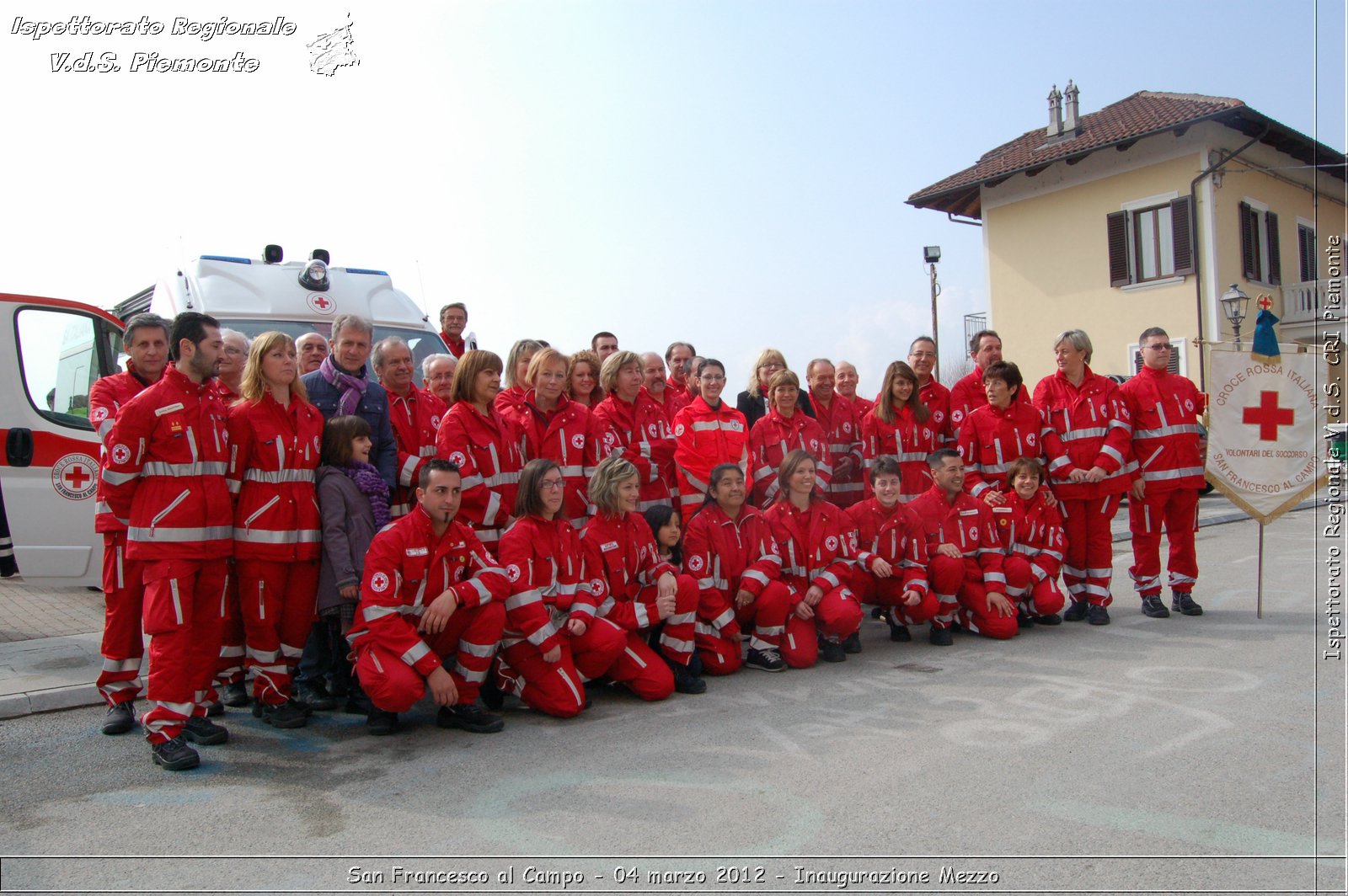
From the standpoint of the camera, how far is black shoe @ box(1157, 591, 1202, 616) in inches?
290

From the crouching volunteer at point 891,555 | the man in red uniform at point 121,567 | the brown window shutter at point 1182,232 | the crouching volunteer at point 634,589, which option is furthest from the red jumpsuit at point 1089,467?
the brown window shutter at point 1182,232

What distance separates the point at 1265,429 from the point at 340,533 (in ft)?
23.0

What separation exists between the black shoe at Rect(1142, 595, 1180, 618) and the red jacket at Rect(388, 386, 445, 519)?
5592 millimetres

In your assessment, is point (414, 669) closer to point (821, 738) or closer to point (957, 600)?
point (821, 738)

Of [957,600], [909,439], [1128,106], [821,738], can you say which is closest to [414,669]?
[821,738]

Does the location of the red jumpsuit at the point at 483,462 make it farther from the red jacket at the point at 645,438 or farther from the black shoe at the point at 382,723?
the black shoe at the point at 382,723

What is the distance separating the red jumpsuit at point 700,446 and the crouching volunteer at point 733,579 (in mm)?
552

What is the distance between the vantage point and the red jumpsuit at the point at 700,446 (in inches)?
278

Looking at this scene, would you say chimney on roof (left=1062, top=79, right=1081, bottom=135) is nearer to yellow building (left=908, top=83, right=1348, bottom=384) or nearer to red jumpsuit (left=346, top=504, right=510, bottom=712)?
yellow building (left=908, top=83, right=1348, bottom=384)

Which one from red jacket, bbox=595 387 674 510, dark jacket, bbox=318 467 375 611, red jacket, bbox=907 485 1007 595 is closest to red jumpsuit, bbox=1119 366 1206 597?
red jacket, bbox=907 485 1007 595

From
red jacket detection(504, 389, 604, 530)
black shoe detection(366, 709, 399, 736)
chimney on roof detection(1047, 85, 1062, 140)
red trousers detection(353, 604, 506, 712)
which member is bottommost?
black shoe detection(366, 709, 399, 736)

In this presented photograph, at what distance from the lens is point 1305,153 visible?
1031 inches

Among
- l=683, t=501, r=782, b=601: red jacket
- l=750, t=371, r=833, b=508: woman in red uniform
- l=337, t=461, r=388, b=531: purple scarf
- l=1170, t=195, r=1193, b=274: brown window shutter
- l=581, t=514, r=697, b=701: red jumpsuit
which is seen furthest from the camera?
l=1170, t=195, r=1193, b=274: brown window shutter

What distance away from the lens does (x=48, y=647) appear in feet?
23.9
